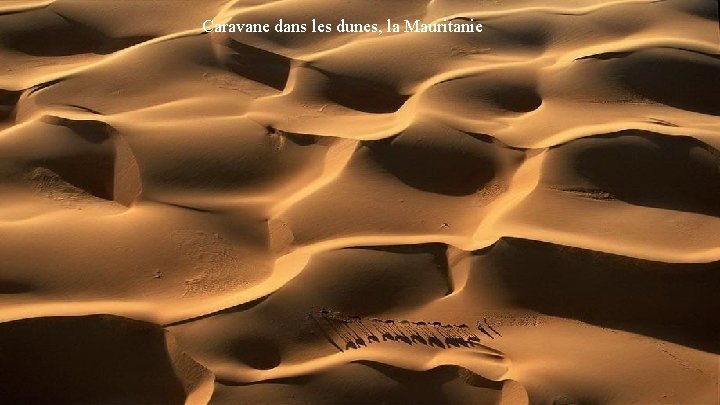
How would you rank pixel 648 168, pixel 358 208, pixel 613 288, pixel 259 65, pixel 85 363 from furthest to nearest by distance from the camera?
pixel 259 65 < pixel 648 168 < pixel 358 208 < pixel 613 288 < pixel 85 363

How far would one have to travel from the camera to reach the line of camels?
4.59 feet

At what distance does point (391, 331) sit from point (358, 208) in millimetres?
309

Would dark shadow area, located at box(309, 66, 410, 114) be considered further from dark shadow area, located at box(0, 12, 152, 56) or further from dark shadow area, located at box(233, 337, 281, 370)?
dark shadow area, located at box(233, 337, 281, 370)

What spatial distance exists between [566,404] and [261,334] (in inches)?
21.7

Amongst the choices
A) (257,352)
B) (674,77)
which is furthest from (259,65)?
(674,77)

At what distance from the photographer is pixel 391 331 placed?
1417mm

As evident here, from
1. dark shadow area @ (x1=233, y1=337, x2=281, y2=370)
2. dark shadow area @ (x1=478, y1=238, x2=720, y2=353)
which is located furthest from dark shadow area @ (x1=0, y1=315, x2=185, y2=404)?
dark shadow area @ (x1=478, y1=238, x2=720, y2=353)

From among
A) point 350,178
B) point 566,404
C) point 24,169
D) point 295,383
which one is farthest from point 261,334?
point 24,169

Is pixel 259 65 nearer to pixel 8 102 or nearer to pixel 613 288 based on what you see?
pixel 8 102

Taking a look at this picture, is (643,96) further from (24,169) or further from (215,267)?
(24,169)

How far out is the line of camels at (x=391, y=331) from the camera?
1.40m

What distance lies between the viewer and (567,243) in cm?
154

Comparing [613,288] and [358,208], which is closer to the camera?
[613,288]

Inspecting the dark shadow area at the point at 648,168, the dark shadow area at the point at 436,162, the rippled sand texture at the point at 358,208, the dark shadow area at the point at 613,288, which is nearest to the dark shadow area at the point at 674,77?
the rippled sand texture at the point at 358,208
